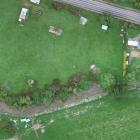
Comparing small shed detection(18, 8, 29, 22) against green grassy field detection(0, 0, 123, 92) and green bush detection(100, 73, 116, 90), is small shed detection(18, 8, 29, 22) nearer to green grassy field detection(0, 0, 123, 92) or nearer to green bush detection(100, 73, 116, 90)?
green grassy field detection(0, 0, 123, 92)

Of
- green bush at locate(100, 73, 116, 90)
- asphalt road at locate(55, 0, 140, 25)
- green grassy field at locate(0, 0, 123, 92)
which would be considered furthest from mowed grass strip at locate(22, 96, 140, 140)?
asphalt road at locate(55, 0, 140, 25)

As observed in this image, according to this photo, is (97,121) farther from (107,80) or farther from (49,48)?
(49,48)

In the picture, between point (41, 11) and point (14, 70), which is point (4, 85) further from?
point (41, 11)

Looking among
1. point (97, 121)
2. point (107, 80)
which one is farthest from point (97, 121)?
point (107, 80)

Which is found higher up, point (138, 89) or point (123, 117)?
point (138, 89)

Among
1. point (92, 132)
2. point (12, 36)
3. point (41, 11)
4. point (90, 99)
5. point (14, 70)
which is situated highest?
point (41, 11)

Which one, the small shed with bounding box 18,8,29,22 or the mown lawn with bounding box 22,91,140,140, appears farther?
the mown lawn with bounding box 22,91,140,140

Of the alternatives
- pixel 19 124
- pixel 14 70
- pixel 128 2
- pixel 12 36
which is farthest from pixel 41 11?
pixel 19 124
